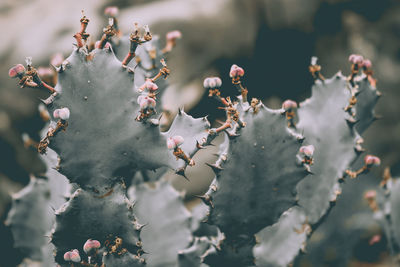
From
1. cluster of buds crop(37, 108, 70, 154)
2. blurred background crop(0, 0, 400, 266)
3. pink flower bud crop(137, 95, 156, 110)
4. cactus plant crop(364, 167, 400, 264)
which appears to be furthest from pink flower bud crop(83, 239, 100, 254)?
blurred background crop(0, 0, 400, 266)

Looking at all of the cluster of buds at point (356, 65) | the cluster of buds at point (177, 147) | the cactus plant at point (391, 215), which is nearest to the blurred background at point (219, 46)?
the cactus plant at point (391, 215)

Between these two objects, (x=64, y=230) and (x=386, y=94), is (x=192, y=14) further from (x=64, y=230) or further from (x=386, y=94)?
(x=64, y=230)

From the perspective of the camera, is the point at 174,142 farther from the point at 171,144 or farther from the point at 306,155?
the point at 306,155

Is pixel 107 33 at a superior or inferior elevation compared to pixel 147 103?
superior

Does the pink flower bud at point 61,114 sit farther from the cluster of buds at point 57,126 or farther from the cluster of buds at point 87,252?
the cluster of buds at point 87,252

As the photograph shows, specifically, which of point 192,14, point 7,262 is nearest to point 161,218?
point 7,262

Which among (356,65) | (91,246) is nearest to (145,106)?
(91,246)

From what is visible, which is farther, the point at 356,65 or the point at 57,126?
the point at 356,65
